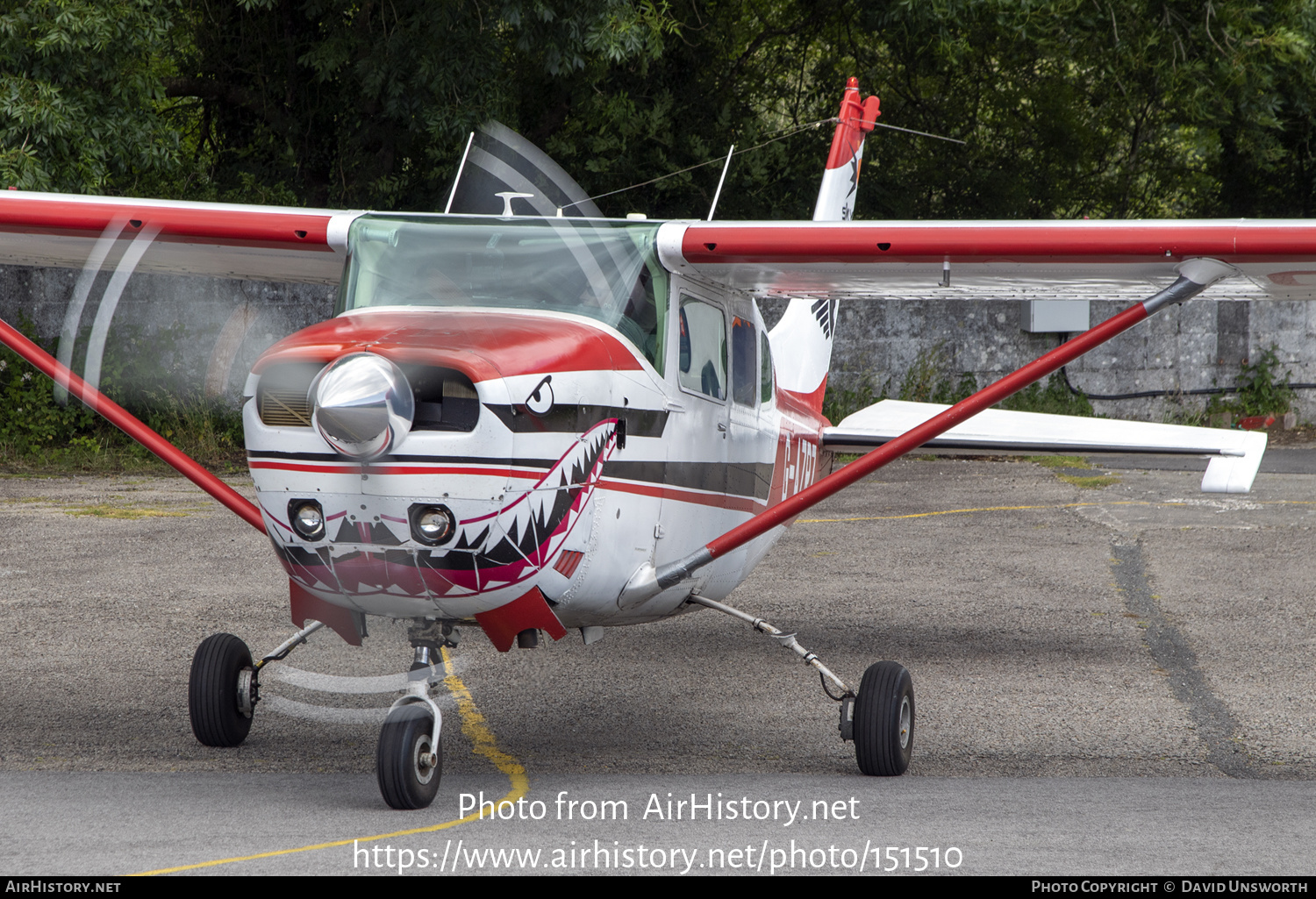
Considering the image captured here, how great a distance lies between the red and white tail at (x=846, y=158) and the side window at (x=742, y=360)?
7.58ft

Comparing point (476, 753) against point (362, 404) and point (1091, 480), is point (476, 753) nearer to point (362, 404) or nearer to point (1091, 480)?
point (362, 404)

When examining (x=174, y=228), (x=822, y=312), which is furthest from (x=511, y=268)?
(x=822, y=312)

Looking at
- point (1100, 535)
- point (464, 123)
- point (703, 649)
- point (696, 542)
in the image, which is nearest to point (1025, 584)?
point (1100, 535)

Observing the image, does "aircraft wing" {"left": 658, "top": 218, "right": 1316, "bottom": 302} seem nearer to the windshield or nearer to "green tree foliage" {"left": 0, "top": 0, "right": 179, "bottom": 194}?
the windshield

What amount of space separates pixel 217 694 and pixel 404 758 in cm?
143

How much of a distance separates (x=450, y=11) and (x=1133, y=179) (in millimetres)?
11320

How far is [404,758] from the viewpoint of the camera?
13.6 ft

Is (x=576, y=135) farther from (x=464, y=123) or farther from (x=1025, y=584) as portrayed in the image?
(x=1025, y=584)

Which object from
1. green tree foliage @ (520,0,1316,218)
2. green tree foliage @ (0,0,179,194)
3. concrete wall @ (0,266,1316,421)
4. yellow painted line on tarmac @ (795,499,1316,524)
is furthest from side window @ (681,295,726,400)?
green tree foliage @ (520,0,1316,218)

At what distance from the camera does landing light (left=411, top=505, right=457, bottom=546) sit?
3.83 metres

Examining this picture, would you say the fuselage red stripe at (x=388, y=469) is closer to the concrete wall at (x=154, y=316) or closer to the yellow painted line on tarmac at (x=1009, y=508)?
the yellow painted line on tarmac at (x=1009, y=508)

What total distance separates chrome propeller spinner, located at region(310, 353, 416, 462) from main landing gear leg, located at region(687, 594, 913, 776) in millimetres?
2344

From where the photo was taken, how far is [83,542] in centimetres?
984

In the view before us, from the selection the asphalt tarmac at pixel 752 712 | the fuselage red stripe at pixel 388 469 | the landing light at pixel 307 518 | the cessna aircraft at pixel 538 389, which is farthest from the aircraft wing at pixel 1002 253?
the asphalt tarmac at pixel 752 712
